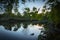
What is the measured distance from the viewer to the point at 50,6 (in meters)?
1.53

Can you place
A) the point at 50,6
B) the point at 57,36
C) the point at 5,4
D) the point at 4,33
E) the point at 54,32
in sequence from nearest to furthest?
the point at 5,4, the point at 50,6, the point at 57,36, the point at 54,32, the point at 4,33

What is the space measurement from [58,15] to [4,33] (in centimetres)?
412

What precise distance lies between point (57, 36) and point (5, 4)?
696 millimetres

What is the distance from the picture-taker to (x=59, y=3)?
1586mm

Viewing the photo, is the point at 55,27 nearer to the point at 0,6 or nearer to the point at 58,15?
the point at 58,15

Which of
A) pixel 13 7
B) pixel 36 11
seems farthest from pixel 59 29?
pixel 13 7

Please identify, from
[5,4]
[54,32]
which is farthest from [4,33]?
[5,4]

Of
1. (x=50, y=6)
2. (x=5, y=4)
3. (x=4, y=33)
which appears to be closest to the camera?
(x=5, y=4)

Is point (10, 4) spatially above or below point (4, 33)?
below

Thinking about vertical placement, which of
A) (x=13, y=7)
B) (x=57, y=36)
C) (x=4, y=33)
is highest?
(x=4, y=33)

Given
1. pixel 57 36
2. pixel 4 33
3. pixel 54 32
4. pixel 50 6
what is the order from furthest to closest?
pixel 4 33 < pixel 54 32 < pixel 57 36 < pixel 50 6

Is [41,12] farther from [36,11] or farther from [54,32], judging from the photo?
[54,32]

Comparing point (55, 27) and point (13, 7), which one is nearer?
point (13, 7)

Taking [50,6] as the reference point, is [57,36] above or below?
below
